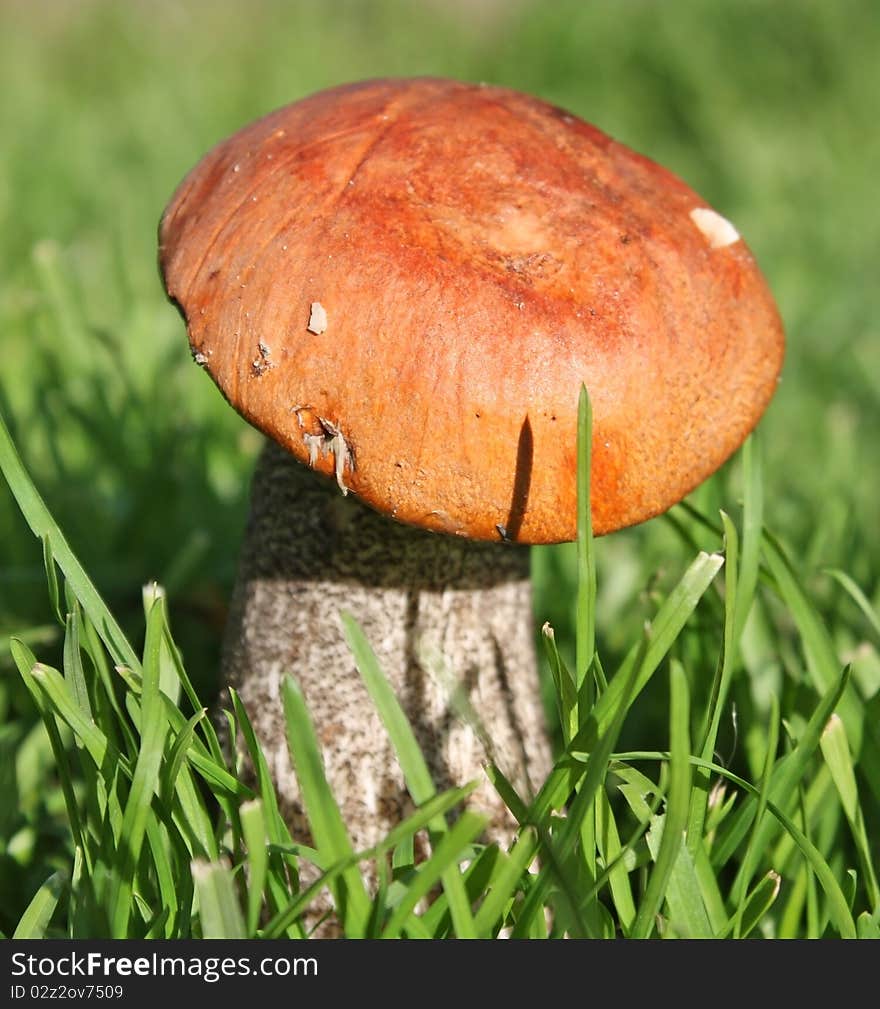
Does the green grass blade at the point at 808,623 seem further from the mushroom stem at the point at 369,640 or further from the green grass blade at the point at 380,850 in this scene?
the green grass blade at the point at 380,850

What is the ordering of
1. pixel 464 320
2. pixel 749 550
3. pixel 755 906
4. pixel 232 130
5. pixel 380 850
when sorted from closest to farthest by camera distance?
pixel 380 850 → pixel 464 320 → pixel 755 906 → pixel 749 550 → pixel 232 130

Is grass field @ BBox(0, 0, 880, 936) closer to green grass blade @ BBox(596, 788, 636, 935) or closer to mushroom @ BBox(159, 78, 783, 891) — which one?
green grass blade @ BBox(596, 788, 636, 935)

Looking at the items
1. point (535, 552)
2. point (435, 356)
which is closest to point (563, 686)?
point (435, 356)

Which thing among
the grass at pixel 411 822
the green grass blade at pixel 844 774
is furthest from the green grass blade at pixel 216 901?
the green grass blade at pixel 844 774

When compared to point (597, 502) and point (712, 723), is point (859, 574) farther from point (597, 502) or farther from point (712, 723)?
point (597, 502)

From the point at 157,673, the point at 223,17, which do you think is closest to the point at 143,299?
the point at 157,673

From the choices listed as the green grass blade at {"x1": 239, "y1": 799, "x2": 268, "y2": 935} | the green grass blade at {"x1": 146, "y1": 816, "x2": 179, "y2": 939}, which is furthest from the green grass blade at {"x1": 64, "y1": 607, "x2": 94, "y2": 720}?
the green grass blade at {"x1": 239, "y1": 799, "x2": 268, "y2": 935}

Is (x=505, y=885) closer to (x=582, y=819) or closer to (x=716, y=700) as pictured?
(x=582, y=819)
